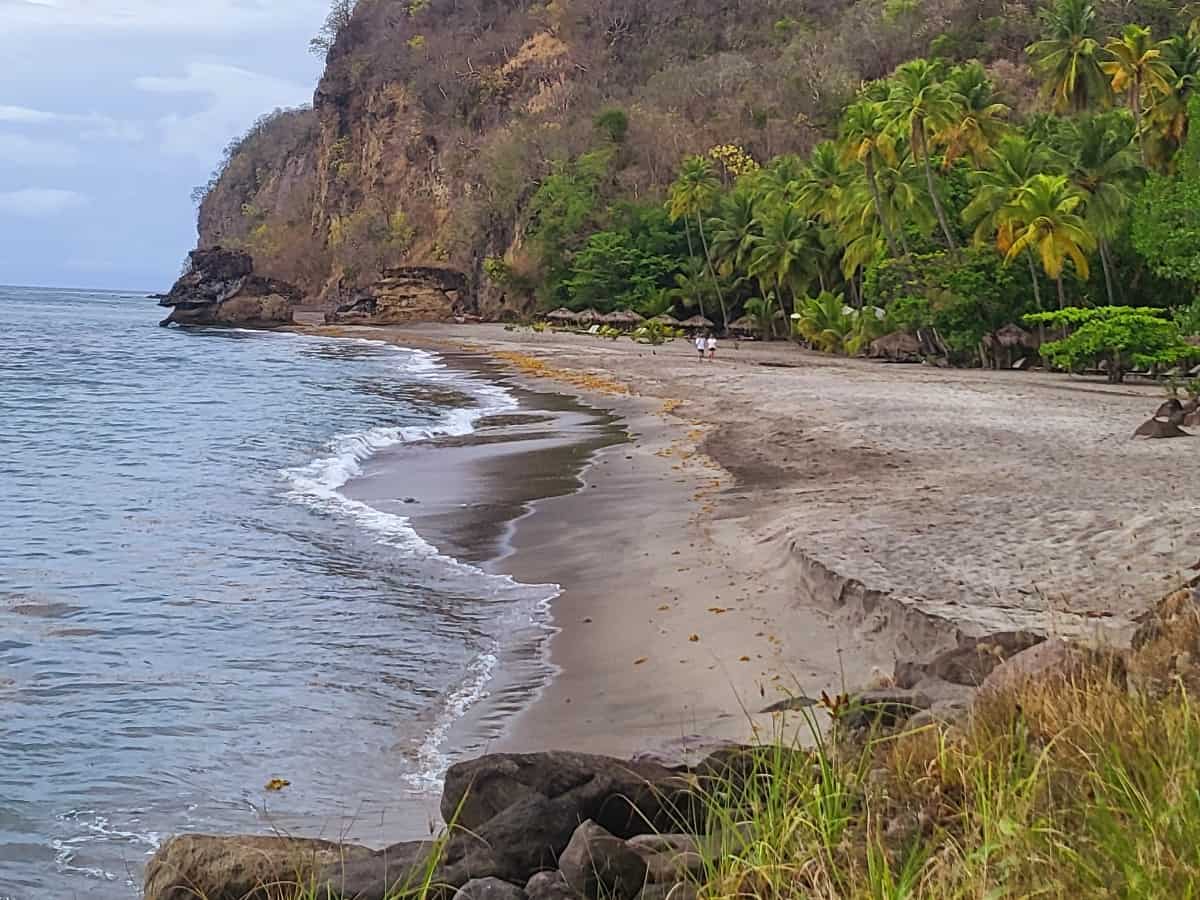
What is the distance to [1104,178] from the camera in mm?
34594

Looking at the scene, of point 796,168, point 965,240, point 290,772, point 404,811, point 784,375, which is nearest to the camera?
point 404,811

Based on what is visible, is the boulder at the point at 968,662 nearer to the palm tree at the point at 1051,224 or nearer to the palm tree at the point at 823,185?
the palm tree at the point at 1051,224

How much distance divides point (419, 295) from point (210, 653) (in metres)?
74.5

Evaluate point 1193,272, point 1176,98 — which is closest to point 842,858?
point 1193,272

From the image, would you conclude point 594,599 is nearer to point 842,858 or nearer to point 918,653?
point 918,653

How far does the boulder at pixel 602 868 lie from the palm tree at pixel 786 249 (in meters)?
47.8

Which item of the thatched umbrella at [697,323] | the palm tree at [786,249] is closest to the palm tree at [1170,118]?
the palm tree at [786,249]

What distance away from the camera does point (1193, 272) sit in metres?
26.1

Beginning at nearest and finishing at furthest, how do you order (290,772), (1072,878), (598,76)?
(1072,878)
(290,772)
(598,76)

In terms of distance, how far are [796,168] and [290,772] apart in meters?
54.2

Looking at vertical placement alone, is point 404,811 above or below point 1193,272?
below

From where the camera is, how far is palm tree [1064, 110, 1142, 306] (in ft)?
110

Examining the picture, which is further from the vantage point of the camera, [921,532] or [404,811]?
[921,532]

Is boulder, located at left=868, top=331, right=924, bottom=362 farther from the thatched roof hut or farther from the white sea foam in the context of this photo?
the thatched roof hut
